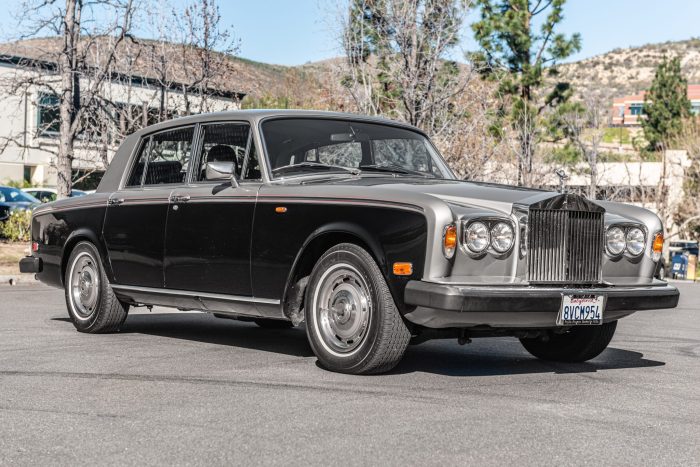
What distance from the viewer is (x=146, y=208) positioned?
8469 mm

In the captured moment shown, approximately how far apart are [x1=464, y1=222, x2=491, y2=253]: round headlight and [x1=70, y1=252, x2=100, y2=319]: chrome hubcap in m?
3.96

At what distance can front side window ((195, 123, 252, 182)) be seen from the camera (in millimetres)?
7629

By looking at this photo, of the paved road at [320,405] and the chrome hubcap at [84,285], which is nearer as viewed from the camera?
the paved road at [320,405]

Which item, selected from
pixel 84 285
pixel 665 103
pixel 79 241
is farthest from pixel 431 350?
pixel 665 103

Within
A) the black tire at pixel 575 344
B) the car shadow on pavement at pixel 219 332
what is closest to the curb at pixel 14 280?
the car shadow on pavement at pixel 219 332

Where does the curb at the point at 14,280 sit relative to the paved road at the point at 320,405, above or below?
below

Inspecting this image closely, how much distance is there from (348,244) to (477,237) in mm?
889

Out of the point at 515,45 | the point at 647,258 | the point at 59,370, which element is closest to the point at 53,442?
the point at 59,370

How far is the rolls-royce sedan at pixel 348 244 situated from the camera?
20.8 ft

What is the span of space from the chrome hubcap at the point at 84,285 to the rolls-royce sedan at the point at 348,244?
0.02 metres

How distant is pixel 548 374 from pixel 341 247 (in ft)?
5.68

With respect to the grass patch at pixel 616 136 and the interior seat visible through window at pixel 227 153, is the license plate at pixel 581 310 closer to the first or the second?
the interior seat visible through window at pixel 227 153

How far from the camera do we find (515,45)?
4222 centimetres

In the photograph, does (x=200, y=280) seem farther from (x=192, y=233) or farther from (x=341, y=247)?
(x=341, y=247)
